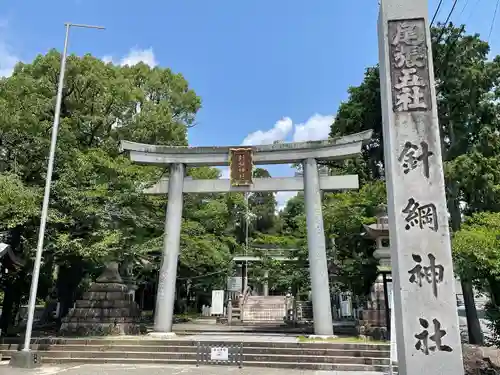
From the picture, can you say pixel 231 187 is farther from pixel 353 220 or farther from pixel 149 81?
pixel 149 81

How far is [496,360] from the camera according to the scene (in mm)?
8766

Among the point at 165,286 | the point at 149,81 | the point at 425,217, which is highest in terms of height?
the point at 149,81

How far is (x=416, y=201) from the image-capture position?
18.5 ft

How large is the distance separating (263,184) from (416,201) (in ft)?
29.1

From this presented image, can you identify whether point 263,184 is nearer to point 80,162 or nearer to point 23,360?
point 80,162

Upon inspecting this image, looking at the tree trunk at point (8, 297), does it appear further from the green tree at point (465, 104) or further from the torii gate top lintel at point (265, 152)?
the green tree at point (465, 104)

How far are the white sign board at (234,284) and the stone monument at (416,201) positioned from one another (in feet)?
84.5

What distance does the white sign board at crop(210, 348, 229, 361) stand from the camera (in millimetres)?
10203

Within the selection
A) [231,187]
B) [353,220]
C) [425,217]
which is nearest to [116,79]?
[231,187]

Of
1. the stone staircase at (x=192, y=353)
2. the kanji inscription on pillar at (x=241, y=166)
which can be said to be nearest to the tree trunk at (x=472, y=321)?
the stone staircase at (x=192, y=353)

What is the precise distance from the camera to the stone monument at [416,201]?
5.20 meters

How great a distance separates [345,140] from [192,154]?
17.1 ft

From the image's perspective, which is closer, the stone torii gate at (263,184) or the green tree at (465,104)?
the stone torii gate at (263,184)

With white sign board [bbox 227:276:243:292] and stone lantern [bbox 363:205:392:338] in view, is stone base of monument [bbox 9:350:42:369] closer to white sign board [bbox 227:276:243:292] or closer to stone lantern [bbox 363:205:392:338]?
stone lantern [bbox 363:205:392:338]
